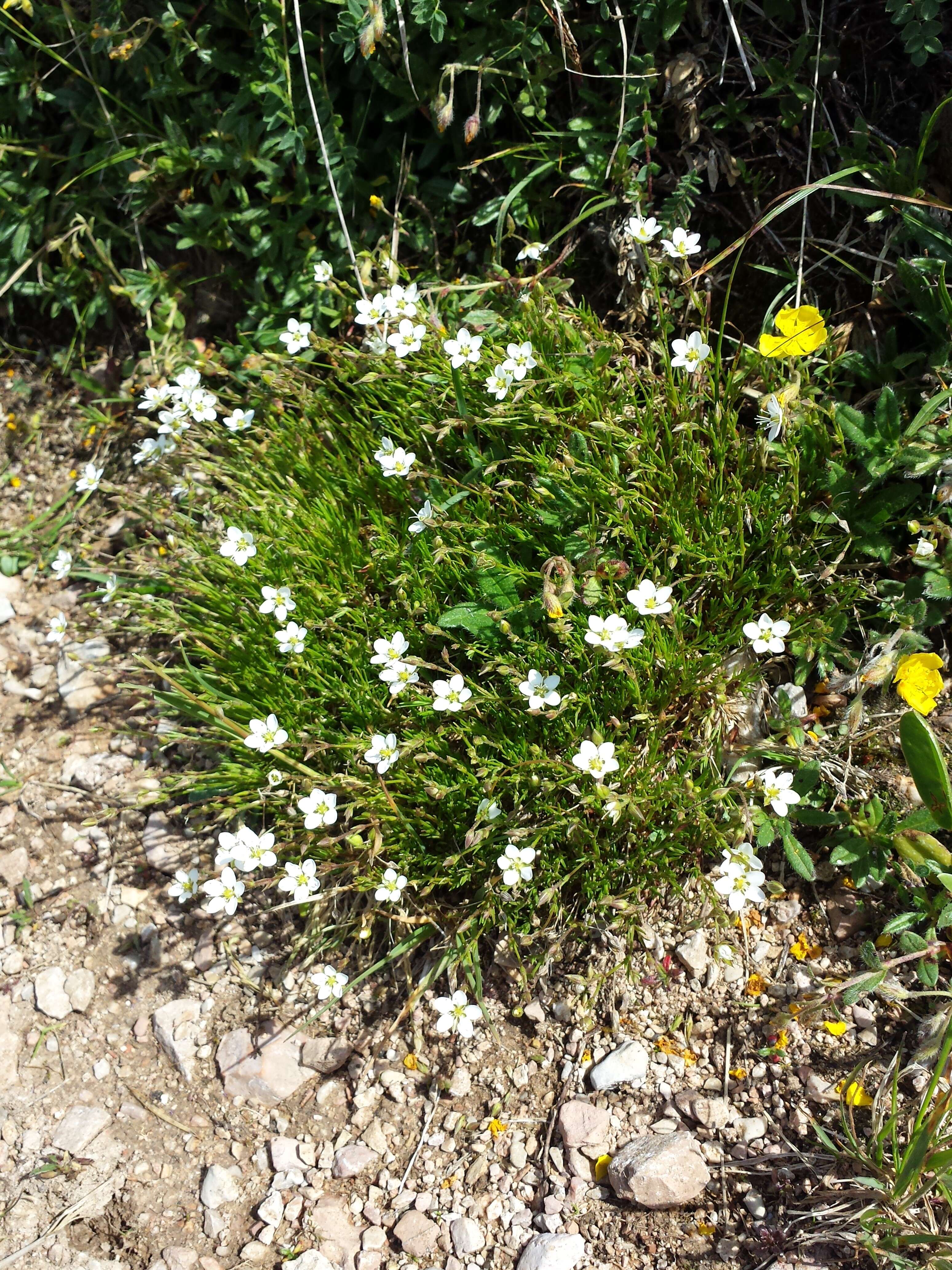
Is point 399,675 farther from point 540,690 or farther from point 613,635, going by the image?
point 613,635

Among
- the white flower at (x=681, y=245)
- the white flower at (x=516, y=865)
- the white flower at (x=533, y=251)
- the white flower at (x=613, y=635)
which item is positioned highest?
the white flower at (x=681, y=245)

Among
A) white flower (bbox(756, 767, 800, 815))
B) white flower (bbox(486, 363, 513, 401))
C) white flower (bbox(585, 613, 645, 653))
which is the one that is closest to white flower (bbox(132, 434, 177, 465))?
white flower (bbox(486, 363, 513, 401))

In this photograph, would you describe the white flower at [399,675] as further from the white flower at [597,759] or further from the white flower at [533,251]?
the white flower at [533,251]

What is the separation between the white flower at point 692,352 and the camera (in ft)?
8.91

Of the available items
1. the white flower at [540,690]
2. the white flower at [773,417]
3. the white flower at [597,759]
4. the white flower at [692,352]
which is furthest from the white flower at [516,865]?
the white flower at [692,352]

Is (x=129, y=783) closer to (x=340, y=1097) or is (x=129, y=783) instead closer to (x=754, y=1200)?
(x=340, y=1097)

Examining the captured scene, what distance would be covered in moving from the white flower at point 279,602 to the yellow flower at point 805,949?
5.74ft

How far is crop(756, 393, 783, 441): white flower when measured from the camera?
2650 millimetres

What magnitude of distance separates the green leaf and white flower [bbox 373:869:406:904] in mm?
1371

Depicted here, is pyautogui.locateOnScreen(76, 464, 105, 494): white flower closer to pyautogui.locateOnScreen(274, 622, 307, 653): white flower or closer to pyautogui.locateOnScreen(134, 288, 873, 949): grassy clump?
pyautogui.locateOnScreen(134, 288, 873, 949): grassy clump

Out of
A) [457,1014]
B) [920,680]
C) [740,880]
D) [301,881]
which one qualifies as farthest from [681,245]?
[457,1014]

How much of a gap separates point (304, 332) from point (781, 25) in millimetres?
1869

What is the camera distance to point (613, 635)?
252 centimetres

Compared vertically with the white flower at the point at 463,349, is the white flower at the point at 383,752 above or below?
below
